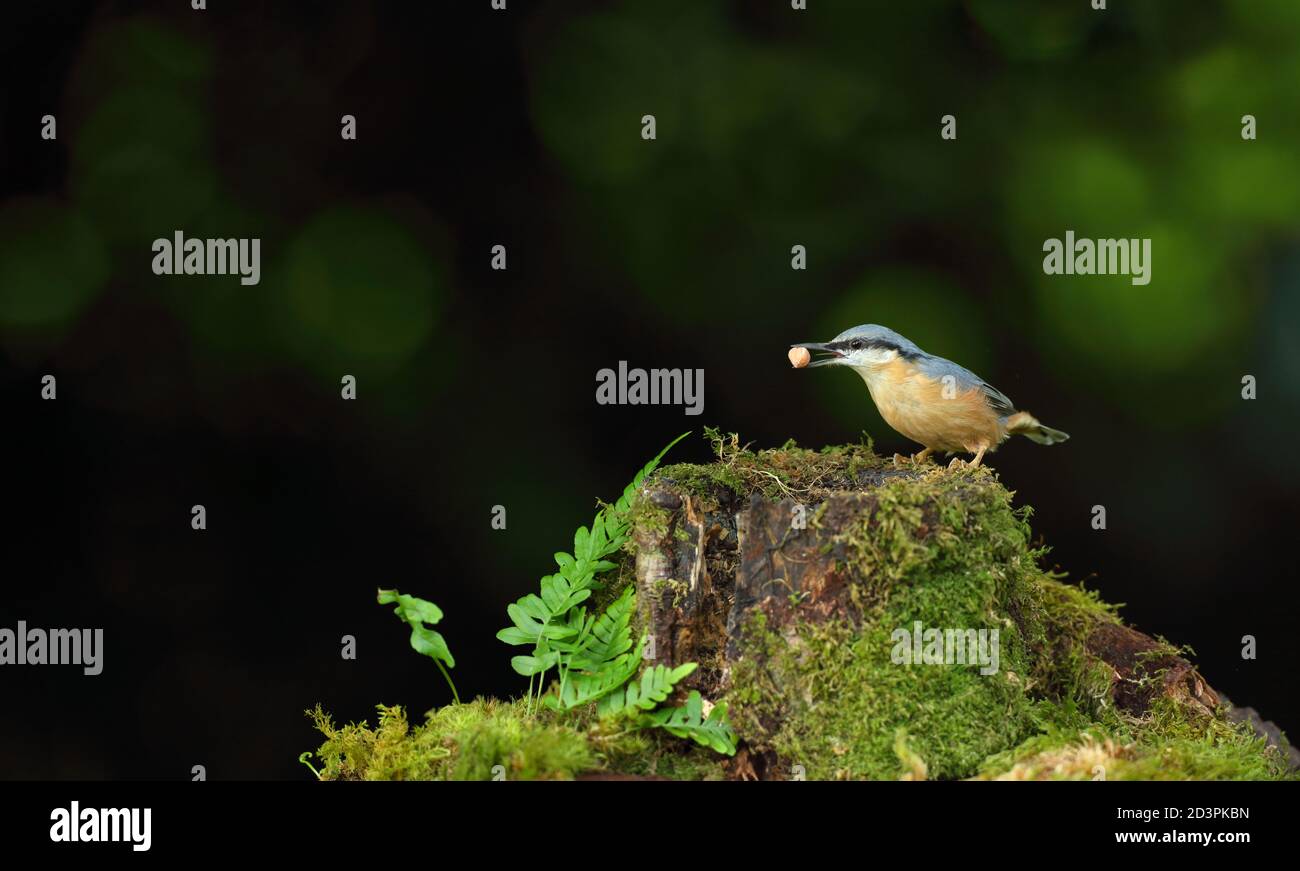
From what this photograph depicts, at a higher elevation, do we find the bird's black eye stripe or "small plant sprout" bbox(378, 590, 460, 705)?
the bird's black eye stripe

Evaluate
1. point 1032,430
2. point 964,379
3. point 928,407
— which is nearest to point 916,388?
point 928,407

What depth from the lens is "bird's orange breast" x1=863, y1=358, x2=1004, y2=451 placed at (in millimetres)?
4129

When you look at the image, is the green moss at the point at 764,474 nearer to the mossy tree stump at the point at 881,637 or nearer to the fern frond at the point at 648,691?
the mossy tree stump at the point at 881,637

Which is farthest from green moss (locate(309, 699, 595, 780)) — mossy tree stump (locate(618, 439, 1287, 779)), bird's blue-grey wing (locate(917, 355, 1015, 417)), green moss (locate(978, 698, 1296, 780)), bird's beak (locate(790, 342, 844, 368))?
bird's blue-grey wing (locate(917, 355, 1015, 417))

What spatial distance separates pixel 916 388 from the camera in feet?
13.6

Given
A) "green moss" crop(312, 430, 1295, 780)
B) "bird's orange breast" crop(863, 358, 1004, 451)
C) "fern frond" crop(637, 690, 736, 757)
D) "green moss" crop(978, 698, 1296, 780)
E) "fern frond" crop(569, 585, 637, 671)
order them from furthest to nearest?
1. "bird's orange breast" crop(863, 358, 1004, 451)
2. "fern frond" crop(569, 585, 637, 671)
3. "fern frond" crop(637, 690, 736, 757)
4. "green moss" crop(312, 430, 1295, 780)
5. "green moss" crop(978, 698, 1296, 780)

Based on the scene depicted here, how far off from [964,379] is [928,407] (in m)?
0.18

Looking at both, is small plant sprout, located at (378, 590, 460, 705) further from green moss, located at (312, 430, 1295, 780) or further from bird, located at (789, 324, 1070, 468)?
bird, located at (789, 324, 1070, 468)

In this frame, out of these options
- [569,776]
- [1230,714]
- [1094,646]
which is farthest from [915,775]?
[1230,714]

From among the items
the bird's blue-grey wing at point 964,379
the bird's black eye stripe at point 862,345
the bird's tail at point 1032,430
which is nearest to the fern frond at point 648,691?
the bird's black eye stripe at point 862,345

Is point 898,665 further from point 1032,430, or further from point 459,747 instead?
point 1032,430

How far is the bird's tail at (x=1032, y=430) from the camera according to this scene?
4398 mm

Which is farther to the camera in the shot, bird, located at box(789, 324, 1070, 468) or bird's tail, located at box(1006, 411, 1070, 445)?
bird's tail, located at box(1006, 411, 1070, 445)

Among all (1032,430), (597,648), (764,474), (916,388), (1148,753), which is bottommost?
(1148,753)
